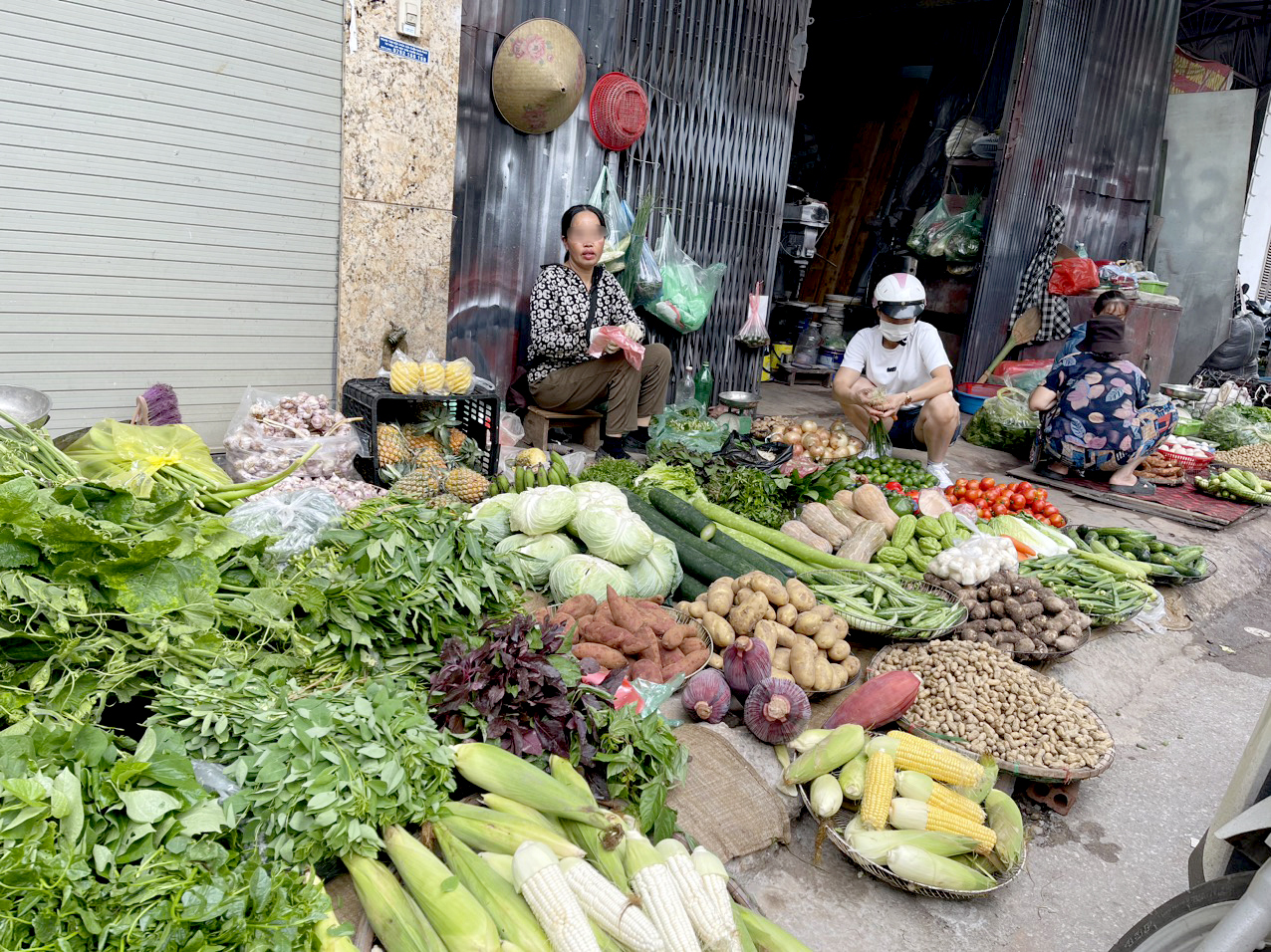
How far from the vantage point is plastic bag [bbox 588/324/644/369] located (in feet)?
18.8

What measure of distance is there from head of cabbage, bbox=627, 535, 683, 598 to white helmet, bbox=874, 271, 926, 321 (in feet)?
10.4

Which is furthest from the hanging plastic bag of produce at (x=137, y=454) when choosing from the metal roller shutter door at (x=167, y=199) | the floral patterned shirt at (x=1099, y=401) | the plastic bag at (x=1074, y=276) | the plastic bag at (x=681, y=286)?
the plastic bag at (x=1074, y=276)

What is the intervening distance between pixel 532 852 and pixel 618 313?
4.69 metres

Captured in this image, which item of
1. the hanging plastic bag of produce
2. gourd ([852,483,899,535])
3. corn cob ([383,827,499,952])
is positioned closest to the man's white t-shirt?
gourd ([852,483,899,535])

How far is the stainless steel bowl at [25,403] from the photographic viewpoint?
378cm

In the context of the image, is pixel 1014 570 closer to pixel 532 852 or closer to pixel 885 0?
pixel 532 852

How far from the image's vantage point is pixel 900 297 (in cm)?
615

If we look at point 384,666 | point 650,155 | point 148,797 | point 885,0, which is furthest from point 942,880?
point 885,0

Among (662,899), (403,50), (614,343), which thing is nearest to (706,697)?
(662,899)

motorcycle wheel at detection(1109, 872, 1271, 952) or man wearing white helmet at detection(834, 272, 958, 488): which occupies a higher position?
man wearing white helmet at detection(834, 272, 958, 488)

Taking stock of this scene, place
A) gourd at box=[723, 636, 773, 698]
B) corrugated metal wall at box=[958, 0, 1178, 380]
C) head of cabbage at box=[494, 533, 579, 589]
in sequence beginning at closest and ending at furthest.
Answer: gourd at box=[723, 636, 773, 698] < head of cabbage at box=[494, 533, 579, 589] < corrugated metal wall at box=[958, 0, 1178, 380]

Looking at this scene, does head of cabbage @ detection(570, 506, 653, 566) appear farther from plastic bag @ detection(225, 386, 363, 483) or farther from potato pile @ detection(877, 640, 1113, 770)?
plastic bag @ detection(225, 386, 363, 483)

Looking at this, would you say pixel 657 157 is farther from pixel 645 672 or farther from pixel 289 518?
pixel 645 672

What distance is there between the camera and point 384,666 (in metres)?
2.62
